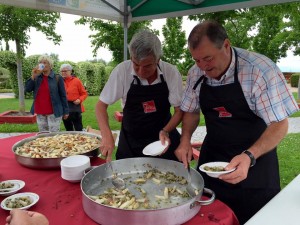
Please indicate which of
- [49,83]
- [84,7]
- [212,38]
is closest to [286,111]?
[212,38]

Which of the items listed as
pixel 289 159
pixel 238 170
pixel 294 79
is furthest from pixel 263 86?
pixel 294 79

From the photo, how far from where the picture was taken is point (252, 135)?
1.53 meters

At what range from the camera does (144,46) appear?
1681 millimetres

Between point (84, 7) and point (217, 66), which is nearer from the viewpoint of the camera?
point (217, 66)

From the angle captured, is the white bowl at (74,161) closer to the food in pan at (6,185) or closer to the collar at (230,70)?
the food in pan at (6,185)

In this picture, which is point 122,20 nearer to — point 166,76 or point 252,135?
point 166,76

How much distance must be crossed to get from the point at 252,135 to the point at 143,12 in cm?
203

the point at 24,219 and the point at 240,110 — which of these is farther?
the point at 240,110

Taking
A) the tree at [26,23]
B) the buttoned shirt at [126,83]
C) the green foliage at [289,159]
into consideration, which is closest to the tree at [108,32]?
the tree at [26,23]

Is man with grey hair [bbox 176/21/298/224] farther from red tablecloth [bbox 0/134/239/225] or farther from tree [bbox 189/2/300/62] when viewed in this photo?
tree [bbox 189/2/300/62]

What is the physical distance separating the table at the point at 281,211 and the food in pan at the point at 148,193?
346mm

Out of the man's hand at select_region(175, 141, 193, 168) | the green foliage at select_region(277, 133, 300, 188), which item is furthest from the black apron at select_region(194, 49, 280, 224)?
the green foliage at select_region(277, 133, 300, 188)

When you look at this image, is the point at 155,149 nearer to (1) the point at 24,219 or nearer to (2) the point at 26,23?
(1) the point at 24,219

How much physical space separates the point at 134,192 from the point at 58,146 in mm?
832
